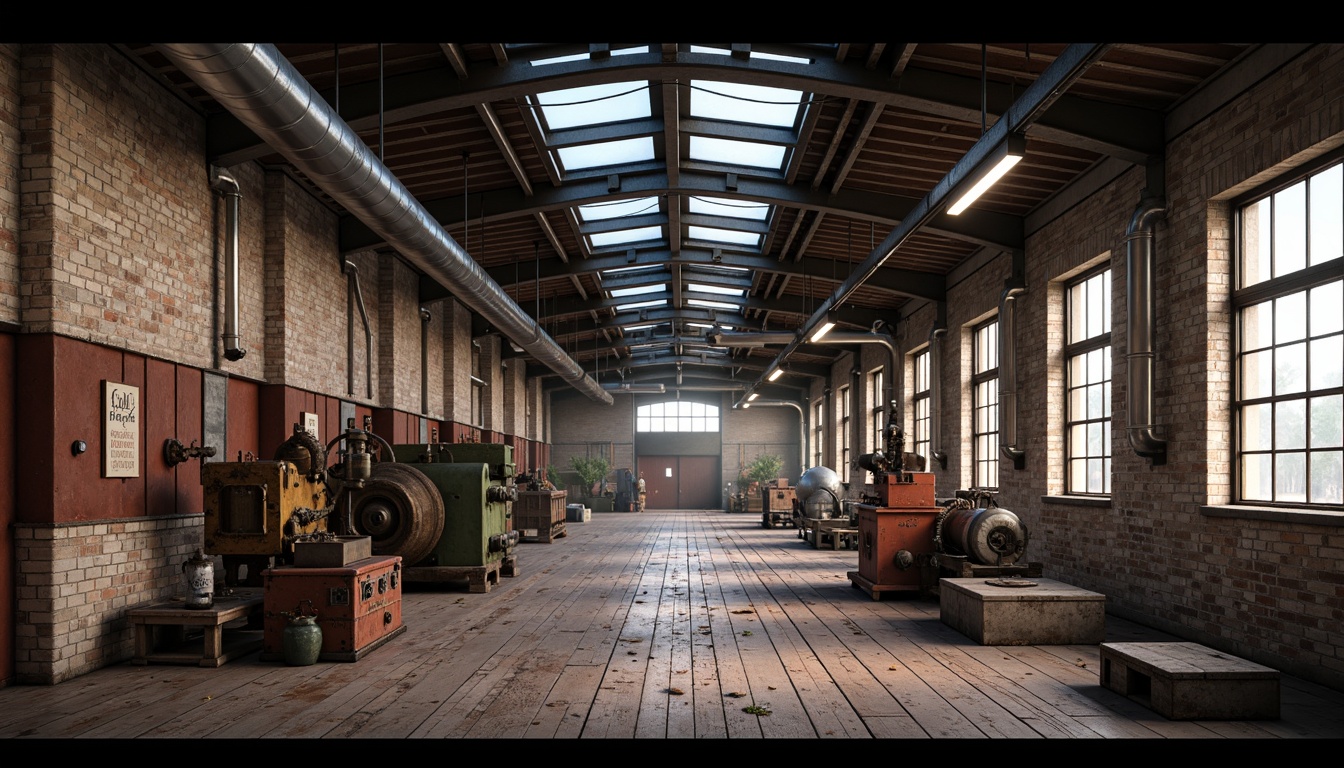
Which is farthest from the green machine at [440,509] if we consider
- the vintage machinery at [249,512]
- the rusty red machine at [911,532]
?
the rusty red machine at [911,532]

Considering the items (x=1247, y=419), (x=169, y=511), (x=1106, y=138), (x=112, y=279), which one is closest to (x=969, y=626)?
(x=1247, y=419)

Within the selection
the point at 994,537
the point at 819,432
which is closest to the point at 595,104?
the point at 994,537

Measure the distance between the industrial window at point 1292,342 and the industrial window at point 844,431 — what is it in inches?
637

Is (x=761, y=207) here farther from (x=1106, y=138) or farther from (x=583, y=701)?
(x=583, y=701)

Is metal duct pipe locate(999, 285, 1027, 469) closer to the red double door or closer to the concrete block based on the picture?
the concrete block

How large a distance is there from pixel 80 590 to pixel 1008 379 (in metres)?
9.07

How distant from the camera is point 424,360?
15094 millimetres

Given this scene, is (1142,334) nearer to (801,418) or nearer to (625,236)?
(625,236)

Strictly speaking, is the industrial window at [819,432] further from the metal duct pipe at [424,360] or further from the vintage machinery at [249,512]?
the vintage machinery at [249,512]

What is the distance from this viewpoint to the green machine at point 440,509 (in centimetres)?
942

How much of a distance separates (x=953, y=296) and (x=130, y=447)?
35.5 ft

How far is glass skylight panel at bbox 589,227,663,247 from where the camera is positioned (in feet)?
47.8

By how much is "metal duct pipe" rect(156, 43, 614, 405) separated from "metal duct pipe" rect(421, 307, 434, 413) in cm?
458

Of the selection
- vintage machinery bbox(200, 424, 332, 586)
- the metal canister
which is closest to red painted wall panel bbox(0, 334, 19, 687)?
the metal canister
